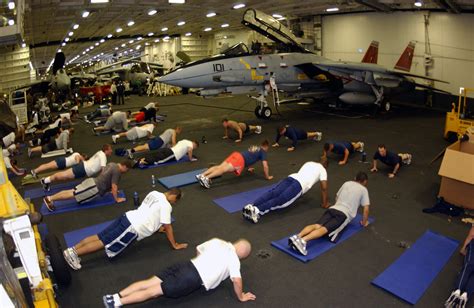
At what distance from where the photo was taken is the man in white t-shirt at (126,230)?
5.12 meters

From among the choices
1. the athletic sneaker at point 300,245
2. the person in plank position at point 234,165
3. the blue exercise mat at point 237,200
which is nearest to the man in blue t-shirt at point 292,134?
the person in plank position at point 234,165

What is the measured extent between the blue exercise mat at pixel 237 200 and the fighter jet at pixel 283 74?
682 cm

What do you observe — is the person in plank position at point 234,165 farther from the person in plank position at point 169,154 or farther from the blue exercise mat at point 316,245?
the blue exercise mat at point 316,245

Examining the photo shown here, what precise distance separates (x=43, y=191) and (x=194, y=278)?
558cm

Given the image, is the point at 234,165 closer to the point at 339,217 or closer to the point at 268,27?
the point at 339,217

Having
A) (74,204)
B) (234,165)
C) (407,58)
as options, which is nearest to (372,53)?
(407,58)

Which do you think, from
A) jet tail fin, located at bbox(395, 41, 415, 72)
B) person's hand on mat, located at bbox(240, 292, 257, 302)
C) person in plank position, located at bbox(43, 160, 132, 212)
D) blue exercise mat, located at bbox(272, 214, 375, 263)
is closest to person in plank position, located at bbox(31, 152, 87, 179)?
person in plank position, located at bbox(43, 160, 132, 212)

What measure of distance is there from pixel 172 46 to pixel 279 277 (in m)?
32.0

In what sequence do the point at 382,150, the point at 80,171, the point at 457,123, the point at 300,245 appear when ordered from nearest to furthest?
the point at 300,245 → the point at 80,171 → the point at 382,150 → the point at 457,123

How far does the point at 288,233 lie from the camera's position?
6008 millimetres

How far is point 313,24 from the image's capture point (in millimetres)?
22625

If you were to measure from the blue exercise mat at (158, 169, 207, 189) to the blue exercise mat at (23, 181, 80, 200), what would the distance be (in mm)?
2105

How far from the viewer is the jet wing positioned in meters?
14.1

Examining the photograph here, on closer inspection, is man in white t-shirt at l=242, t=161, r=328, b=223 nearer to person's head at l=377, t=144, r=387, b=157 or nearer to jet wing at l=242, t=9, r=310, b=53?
person's head at l=377, t=144, r=387, b=157
